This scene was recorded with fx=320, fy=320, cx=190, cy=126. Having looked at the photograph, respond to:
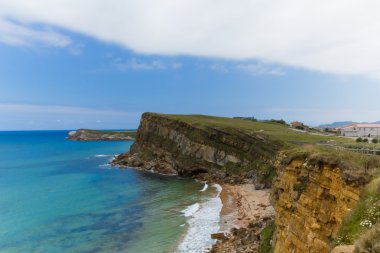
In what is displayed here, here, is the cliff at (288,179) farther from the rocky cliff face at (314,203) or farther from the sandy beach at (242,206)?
the sandy beach at (242,206)

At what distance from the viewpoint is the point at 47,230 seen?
3781 centimetres

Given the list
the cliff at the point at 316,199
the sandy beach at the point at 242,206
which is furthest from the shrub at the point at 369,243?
the sandy beach at the point at 242,206

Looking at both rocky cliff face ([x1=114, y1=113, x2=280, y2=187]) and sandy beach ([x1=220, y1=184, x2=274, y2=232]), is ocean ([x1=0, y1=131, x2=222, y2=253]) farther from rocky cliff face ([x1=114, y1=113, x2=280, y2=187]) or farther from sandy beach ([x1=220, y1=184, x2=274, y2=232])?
rocky cliff face ([x1=114, y1=113, x2=280, y2=187])

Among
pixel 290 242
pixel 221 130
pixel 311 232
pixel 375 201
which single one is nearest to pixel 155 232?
pixel 290 242

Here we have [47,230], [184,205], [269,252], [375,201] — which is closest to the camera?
[375,201]

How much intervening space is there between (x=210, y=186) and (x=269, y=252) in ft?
125

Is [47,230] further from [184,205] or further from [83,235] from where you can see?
[184,205]

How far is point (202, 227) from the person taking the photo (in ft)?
126

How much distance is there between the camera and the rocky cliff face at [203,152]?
231 feet

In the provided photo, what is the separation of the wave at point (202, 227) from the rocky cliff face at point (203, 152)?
1599 centimetres

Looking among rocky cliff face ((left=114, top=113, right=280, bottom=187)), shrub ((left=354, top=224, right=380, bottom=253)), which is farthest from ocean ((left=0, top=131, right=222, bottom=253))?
shrub ((left=354, top=224, right=380, bottom=253))

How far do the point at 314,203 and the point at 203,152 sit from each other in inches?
2347

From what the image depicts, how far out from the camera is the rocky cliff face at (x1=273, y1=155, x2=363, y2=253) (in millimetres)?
16625

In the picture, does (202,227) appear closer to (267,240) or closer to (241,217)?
(241,217)
